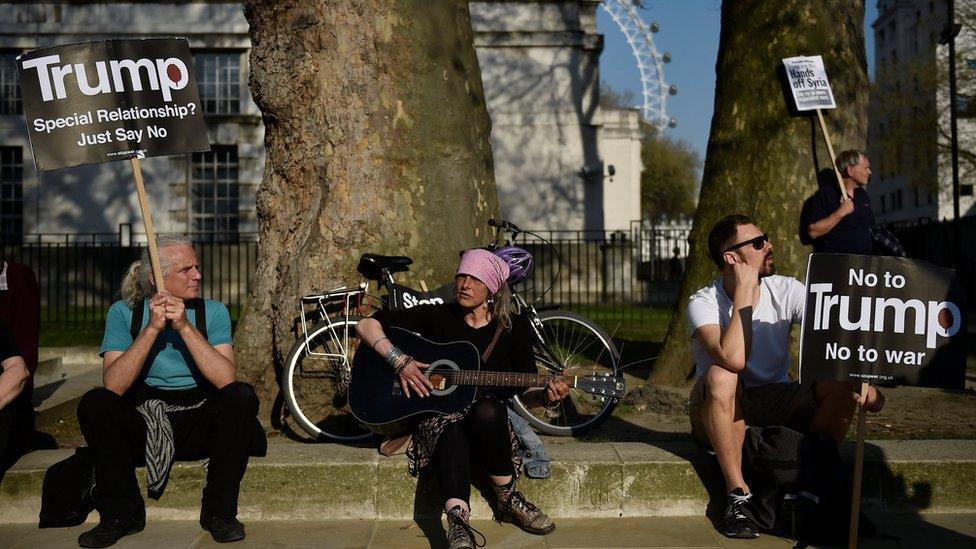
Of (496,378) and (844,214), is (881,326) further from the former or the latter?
(844,214)

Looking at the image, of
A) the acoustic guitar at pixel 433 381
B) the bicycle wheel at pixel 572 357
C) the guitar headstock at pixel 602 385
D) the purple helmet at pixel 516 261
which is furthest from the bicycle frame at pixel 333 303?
the guitar headstock at pixel 602 385

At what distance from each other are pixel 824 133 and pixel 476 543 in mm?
4165

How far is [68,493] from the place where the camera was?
502cm

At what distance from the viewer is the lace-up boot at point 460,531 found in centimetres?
448

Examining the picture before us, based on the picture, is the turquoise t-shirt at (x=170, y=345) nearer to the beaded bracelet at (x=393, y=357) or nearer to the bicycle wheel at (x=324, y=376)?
the beaded bracelet at (x=393, y=357)

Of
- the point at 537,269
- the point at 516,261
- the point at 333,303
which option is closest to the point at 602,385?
the point at 516,261

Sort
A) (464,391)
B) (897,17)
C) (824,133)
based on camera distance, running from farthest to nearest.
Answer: (897,17) → (824,133) → (464,391)

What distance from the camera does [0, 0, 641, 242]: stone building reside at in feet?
77.0

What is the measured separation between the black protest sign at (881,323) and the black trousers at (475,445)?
1418 millimetres

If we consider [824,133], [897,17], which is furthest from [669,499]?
[897,17]

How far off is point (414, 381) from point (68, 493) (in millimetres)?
1777

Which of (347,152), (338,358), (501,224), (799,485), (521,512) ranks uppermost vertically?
(347,152)

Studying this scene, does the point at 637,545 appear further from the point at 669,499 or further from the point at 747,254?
the point at 747,254

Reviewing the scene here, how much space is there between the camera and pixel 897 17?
68750mm
